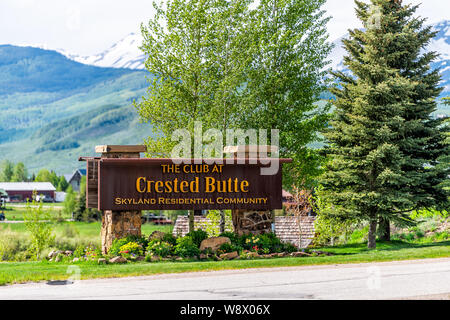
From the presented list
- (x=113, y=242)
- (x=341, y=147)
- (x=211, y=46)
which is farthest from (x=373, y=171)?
(x=113, y=242)

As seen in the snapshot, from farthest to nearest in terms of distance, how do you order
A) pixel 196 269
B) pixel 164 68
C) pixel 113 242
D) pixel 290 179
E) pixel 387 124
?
pixel 290 179 → pixel 164 68 → pixel 387 124 → pixel 113 242 → pixel 196 269

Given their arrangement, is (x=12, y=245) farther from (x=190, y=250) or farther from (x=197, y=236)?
(x=190, y=250)

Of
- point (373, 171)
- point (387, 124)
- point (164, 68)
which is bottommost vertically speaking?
point (373, 171)

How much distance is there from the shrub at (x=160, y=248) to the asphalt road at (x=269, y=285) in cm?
422

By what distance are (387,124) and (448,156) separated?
184 inches

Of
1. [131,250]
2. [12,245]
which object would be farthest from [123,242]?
[12,245]

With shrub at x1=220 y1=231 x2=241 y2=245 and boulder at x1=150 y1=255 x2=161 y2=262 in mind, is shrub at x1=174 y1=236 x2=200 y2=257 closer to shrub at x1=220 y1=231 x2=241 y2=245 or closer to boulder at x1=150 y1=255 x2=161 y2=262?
boulder at x1=150 y1=255 x2=161 y2=262

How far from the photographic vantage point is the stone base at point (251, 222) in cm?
2283

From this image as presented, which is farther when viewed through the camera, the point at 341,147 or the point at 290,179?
the point at 290,179

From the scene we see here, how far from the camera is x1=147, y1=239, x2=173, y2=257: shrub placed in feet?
67.2

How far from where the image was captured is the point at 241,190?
22.4 m

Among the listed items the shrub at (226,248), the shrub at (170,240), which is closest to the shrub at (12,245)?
the shrub at (170,240)

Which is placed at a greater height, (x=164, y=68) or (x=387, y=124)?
(x=164, y=68)
